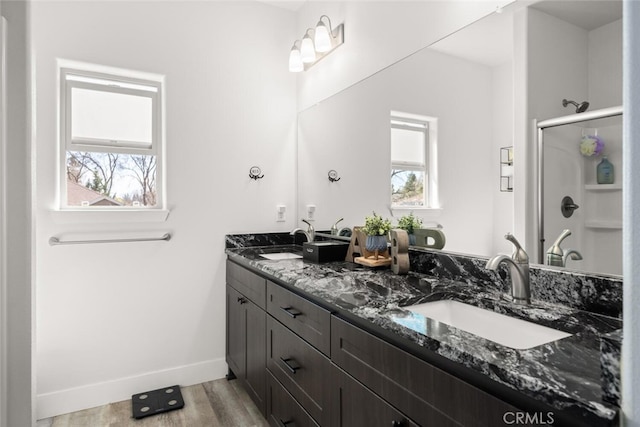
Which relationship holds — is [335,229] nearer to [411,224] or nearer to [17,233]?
[411,224]

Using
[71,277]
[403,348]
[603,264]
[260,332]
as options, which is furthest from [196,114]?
[603,264]

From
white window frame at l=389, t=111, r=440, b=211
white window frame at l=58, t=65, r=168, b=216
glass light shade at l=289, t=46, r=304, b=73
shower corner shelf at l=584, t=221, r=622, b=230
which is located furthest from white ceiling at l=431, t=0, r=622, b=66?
white window frame at l=58, t=65, r=168, b=216

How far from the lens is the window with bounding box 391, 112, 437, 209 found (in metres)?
1.78

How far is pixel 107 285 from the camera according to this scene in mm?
2416

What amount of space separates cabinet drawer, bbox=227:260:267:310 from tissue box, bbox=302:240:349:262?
0.33m

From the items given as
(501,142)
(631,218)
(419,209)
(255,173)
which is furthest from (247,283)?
(631,218)

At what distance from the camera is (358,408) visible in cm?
118

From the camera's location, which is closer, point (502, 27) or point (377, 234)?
point (502, 27)

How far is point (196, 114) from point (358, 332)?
2077mm

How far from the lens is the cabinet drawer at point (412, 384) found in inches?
31.0

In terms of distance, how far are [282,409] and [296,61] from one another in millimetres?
2242

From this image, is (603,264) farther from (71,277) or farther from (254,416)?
(71,277)

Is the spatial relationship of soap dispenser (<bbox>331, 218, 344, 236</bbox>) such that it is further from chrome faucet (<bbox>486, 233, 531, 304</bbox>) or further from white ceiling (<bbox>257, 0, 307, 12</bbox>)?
white ceiling (<bbox>257, 0, 307, 12</bbox>)

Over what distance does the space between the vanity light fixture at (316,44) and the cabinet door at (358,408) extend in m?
2.03
